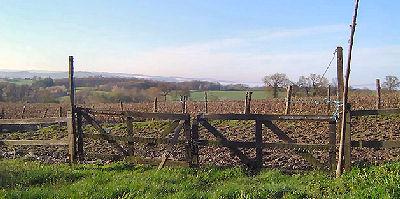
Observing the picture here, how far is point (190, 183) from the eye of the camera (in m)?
8.91

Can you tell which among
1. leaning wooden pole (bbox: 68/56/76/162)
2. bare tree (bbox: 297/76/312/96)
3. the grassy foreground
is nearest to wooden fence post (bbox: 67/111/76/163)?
leaning wooden pole (bbox: 68/56/76/162)

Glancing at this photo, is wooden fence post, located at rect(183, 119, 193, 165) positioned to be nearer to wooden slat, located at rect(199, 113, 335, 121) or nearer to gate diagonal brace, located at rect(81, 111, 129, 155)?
wooden slat, located at rect(199, 113, 335, 121)

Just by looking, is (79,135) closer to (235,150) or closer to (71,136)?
(71,136)

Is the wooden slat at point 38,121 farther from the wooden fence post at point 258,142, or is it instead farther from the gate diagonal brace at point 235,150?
the wooden fence post at point 258,142

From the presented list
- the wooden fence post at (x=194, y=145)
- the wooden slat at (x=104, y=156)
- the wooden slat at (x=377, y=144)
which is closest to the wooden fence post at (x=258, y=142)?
the wooden fence post at (x=194, y=145)

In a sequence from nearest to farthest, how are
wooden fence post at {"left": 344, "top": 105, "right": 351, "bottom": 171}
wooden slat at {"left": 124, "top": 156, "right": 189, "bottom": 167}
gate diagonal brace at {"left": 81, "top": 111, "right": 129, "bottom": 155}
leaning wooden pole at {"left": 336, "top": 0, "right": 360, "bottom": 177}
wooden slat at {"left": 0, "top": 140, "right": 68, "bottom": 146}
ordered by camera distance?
leaning wooden pole at {"left": 336, "top": 0, "right": 360, "bottom": 177}, wooden fence post at {"left": 344, "top": 105, "right": 351, "bottom": 171}, wooden slat at {"left": 124, "top": 156, "right": 189, "bottom": 167}, gate diagonal brace at {"left": 81, "top": 111, "right": 129, "bottom": 155}, wooden slat at {"left": 0, "top": 140, "right": 68, "bottom": 146}

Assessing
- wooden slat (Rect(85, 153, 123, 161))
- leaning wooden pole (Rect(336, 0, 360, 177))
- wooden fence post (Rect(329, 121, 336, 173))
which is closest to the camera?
leaning wooden pole (Rect(336, 0, 360, 177))

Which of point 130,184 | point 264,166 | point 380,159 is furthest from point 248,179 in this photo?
point 380,159

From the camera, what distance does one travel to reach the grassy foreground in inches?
296

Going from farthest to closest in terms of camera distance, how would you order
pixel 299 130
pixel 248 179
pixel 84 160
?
1. pixel 299 130
2. pixel 84 160
3. pixel 248 179

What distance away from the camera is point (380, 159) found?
428 inches

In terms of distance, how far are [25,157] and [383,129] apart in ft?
41.6

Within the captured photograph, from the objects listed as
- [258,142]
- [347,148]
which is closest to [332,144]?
[347,148]

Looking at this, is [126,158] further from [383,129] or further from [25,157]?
[383,129]
